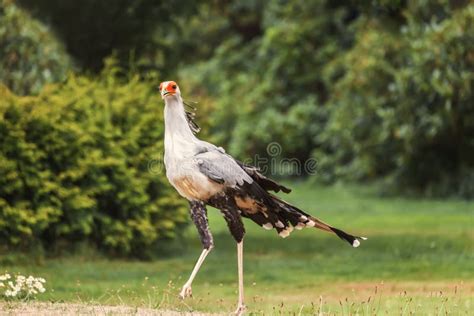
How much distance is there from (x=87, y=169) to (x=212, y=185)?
6.54m

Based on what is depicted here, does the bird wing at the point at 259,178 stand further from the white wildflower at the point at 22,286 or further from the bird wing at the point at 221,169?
the white wildflower at the point at 22,286

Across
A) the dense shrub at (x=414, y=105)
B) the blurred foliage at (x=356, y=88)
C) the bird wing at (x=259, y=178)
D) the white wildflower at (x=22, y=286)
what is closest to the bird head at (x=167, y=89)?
the bird wing at (x=259, y=178)

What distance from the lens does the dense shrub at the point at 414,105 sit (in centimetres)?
2609

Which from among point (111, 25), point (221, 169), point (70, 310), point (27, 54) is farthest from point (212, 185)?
point (27, 54)

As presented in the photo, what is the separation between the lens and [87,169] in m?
15.4

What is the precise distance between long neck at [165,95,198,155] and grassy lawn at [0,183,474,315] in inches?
62.7

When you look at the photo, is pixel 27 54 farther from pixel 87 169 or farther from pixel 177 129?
pixel 177 129

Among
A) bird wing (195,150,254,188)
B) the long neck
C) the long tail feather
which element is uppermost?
the long neck

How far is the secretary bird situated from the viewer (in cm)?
905

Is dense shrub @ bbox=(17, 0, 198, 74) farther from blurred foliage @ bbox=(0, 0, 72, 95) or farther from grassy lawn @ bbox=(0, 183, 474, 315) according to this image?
grassy lawn @ bbox=(0, 183, 474, 315)

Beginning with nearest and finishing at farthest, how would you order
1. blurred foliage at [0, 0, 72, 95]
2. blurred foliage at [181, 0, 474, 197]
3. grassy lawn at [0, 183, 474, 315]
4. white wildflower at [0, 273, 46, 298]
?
white wildflower at [0, 273, 46, 298] → grassy lawn at [0, 183, 474, 315] → blurred foliage at [0, 0, 72, 95] → blurred foliage at [181, 0, 474, 197]

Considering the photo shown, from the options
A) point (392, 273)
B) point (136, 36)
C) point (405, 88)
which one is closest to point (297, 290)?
point (392, 273)

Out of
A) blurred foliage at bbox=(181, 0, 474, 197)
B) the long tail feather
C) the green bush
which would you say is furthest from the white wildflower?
blurred foliage at bbox=(181, 0, 474, 197)

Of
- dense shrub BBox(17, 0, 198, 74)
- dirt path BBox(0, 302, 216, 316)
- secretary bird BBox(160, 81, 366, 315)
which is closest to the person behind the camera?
secretary bird BBox(160, 81, 366, 315)
